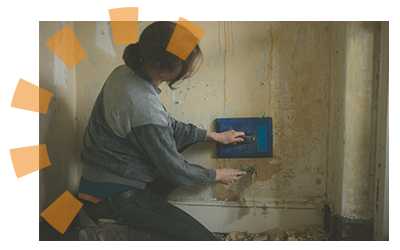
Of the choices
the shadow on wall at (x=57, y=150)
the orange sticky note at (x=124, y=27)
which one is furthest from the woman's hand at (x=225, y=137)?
the shadow on wall at (x=57, y=150)

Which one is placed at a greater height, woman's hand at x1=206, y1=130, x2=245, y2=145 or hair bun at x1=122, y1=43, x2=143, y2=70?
hair bun at x1=122, y1=43, x2=143, y2=70

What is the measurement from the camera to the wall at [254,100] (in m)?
0.99

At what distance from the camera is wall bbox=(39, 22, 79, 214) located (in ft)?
3.06

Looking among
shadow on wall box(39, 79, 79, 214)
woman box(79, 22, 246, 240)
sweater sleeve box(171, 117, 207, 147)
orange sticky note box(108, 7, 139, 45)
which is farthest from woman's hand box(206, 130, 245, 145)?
shadow on wall box(39, 79, 79, 214)

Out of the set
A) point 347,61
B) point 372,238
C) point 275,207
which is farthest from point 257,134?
point 372,238

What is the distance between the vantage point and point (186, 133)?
97 centimetres

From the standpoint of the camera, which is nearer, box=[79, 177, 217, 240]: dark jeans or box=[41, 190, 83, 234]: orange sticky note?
box=[79, 177, 217, 240]: dark jeans

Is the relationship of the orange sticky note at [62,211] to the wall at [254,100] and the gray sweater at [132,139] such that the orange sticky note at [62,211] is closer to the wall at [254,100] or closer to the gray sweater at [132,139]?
the wall at [254,100]

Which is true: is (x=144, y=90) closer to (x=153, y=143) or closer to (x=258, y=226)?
(x=153, y=143)

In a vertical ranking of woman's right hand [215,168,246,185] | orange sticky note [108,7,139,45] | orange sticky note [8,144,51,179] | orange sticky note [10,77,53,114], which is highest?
orange sticky note [108,7,139,45]

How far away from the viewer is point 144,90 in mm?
842

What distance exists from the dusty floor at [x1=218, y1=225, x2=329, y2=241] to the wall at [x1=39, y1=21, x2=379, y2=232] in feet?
0.29

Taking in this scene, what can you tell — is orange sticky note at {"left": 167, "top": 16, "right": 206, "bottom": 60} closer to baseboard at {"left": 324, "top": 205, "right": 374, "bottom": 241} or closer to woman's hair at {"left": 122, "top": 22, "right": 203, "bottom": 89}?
woman's hair at {"left": 122, "top": 22, "right": 203, "bottom": 89}

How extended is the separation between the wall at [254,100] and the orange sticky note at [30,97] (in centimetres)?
4
